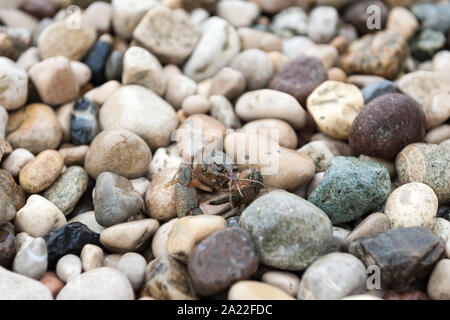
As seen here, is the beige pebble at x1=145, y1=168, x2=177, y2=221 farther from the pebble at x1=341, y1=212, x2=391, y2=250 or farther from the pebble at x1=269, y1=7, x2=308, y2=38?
the pebble at x1=269, y1=7, x2=308, y2=38

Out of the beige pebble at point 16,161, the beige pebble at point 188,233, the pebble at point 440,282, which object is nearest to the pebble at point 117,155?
the beige pebble at point 16,161

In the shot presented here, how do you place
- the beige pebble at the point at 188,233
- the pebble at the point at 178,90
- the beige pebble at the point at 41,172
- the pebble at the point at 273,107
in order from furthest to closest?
the pebble at the point at 178,90 < the pebble at the point at 273,107 < the beige pebble at the point at 41,172 < the beige pebble at the point at 188,233

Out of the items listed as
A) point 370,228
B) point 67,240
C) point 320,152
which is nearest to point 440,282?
point 370,228

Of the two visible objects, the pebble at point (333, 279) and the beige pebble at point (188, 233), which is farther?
the beige pebble at point (188, 233)

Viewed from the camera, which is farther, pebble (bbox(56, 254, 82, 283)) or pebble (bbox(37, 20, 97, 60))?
pebble (bbox(37, 20, 97, 60))

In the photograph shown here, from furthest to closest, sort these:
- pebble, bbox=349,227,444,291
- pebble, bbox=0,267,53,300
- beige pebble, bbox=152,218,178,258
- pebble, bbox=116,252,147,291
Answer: beige pebble, bbox=152,218,178,258
pebble, bbox=116,252,147,291
pebble, bbox=349,227,444,291
pebble, bbox=0,267,53,300

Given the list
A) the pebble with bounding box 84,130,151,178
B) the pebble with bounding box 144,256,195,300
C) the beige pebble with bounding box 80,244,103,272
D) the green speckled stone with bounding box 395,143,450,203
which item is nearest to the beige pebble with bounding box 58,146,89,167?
the pebble with bounding box 84,130,151,178

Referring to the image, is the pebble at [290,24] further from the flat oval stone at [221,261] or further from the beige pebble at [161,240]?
the flat oval stone at [221,261]

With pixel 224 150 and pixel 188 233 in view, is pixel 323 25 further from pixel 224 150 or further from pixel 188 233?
pixel 188 233
